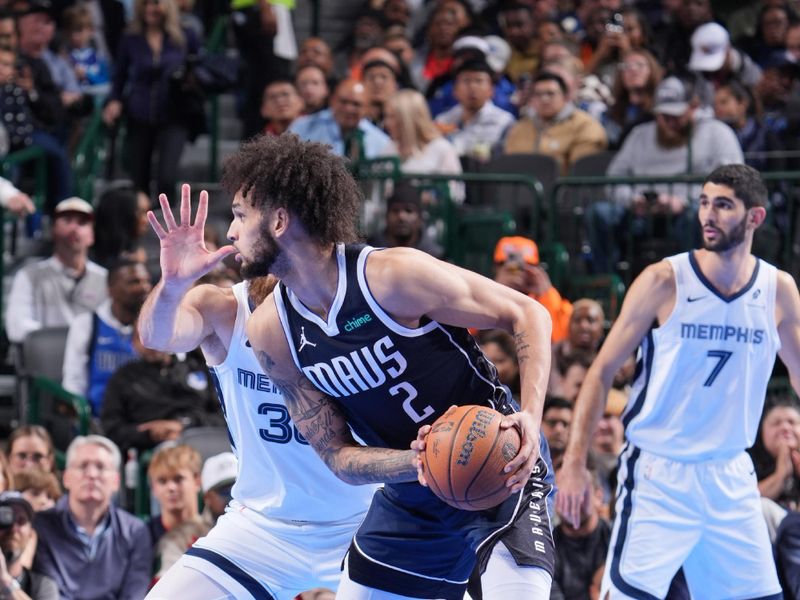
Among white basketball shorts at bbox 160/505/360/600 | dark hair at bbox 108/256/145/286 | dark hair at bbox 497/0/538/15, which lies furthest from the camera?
dark hair at bbox 497/0/538/15

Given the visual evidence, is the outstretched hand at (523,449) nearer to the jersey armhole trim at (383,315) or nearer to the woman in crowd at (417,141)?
the jersey armhole trim at (383,315)

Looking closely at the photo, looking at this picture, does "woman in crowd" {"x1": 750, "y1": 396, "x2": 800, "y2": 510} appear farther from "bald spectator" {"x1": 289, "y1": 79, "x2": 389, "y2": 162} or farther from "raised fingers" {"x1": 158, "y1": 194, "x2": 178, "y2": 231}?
"raised fingers" {"x1": 158, "y1": 194, "x2": 178, "y2": 231}

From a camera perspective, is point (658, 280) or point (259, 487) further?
point (658, 280)

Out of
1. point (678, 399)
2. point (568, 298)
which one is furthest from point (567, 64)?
point (678, 399)

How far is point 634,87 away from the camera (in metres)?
11.9

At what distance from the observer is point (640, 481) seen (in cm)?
637

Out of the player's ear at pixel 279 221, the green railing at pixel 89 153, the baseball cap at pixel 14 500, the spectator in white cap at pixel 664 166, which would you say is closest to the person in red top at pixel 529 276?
the spectator in white cap at pixel 664 166

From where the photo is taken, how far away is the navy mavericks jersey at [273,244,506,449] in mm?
4727

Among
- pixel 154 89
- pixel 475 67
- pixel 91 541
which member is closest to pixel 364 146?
pixel 475 67

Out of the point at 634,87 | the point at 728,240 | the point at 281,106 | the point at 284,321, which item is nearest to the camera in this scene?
the point at 284,321

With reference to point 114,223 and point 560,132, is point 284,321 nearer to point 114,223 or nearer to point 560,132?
point 114,223

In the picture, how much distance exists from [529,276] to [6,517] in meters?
3.72

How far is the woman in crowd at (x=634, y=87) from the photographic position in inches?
468

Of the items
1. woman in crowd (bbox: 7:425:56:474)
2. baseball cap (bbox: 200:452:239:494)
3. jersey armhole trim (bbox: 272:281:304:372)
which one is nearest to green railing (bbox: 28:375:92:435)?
woman in crowd (bbox: 7:425:56:474)
